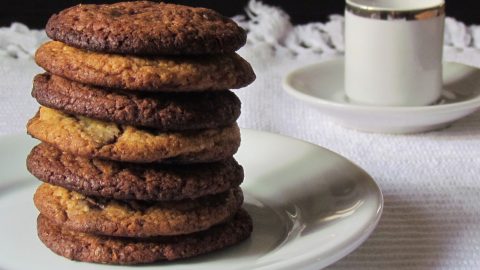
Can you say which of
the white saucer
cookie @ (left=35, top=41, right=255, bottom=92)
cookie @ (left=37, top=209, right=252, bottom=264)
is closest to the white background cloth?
the white saucer

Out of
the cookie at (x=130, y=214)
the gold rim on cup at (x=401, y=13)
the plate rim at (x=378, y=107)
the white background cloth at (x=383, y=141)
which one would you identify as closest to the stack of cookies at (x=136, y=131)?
the cookie at (x=130, y=214)

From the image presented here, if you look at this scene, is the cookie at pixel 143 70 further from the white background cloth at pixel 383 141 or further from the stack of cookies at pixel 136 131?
the white background cloth at pixel 383 141

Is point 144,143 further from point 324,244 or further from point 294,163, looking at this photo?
point 294,163

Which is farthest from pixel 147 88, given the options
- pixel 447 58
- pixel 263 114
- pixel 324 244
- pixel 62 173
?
pixel 447 58

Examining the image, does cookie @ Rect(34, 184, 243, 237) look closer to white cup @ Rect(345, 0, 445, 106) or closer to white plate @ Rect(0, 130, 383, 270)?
white plate @ Rect(0, 130, 383, 270)

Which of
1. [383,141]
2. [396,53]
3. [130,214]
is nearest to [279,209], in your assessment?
[130,214]

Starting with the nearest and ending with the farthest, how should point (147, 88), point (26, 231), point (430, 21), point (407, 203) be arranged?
point (147, 88) < point (26, 231) < point (407, 203) < point (430, 21)
